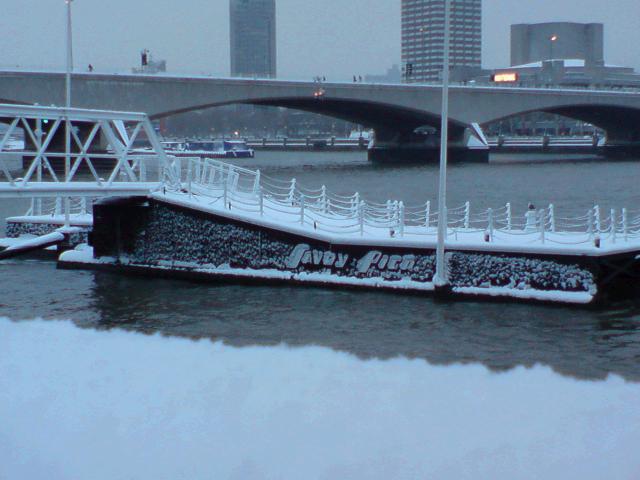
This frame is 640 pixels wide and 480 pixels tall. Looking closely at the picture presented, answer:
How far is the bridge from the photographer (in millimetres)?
68312

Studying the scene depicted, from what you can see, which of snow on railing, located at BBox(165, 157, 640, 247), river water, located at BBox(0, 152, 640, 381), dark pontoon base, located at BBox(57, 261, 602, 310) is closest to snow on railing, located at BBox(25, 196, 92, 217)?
river water, located at BBox(0, 152, 640, 381)

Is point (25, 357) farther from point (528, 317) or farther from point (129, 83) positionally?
point (129, 83)

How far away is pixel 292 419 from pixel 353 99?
72.9 metres

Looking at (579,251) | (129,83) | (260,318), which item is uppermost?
(129,83)

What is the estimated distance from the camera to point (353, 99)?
270 ft

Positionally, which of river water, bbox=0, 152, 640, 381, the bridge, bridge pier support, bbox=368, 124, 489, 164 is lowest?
river water, bbox=0, 152, 640, 381

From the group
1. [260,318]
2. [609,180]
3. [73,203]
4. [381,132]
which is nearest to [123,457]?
[260,318]

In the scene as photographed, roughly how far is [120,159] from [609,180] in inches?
1900

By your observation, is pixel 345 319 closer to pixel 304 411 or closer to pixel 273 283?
pixel 273 283

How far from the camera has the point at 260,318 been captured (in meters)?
21.8

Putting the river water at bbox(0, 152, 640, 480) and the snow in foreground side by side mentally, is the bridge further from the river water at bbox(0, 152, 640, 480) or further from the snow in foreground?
the snow in foreground

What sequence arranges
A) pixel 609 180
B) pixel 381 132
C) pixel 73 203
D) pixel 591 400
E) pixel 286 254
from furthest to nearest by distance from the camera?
pixel 381 132 → pixel 609 180 → pixel 73 203 → pixel 286 254 → pixel 591 400

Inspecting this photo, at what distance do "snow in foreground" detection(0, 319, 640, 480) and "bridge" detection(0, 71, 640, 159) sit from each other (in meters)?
56.6

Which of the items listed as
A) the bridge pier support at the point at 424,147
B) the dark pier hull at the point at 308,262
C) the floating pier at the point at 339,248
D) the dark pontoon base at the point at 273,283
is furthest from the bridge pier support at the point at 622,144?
the dark pontoon base at the point at 273,283
